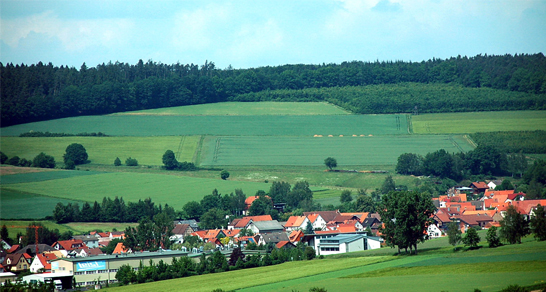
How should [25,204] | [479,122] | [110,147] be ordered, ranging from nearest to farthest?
1. [25,204]
2. [110,147]
3. [479,122]

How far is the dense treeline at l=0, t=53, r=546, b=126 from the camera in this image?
13975 cm

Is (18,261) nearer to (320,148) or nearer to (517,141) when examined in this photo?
(320,148)

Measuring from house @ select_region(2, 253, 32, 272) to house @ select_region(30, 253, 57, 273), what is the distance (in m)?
1.53

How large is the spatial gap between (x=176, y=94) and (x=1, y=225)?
81.6m

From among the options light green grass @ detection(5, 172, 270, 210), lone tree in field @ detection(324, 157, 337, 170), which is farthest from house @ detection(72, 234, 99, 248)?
lone tree in field @ detection(324, 157, 337, 170)

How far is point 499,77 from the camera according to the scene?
152 metres

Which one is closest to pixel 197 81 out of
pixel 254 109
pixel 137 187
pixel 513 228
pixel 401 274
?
pixel 254 109

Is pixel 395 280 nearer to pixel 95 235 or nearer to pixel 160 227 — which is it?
pixel 160 227

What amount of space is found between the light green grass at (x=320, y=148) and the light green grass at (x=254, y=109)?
2182cm

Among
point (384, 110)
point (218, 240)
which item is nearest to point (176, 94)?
point (384, 110)

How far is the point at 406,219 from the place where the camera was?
5997cm

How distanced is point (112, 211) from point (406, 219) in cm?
4561

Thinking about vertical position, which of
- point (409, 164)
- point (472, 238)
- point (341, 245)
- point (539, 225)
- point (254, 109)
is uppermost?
point (254, 109)

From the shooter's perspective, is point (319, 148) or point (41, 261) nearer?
point (41, 261)
